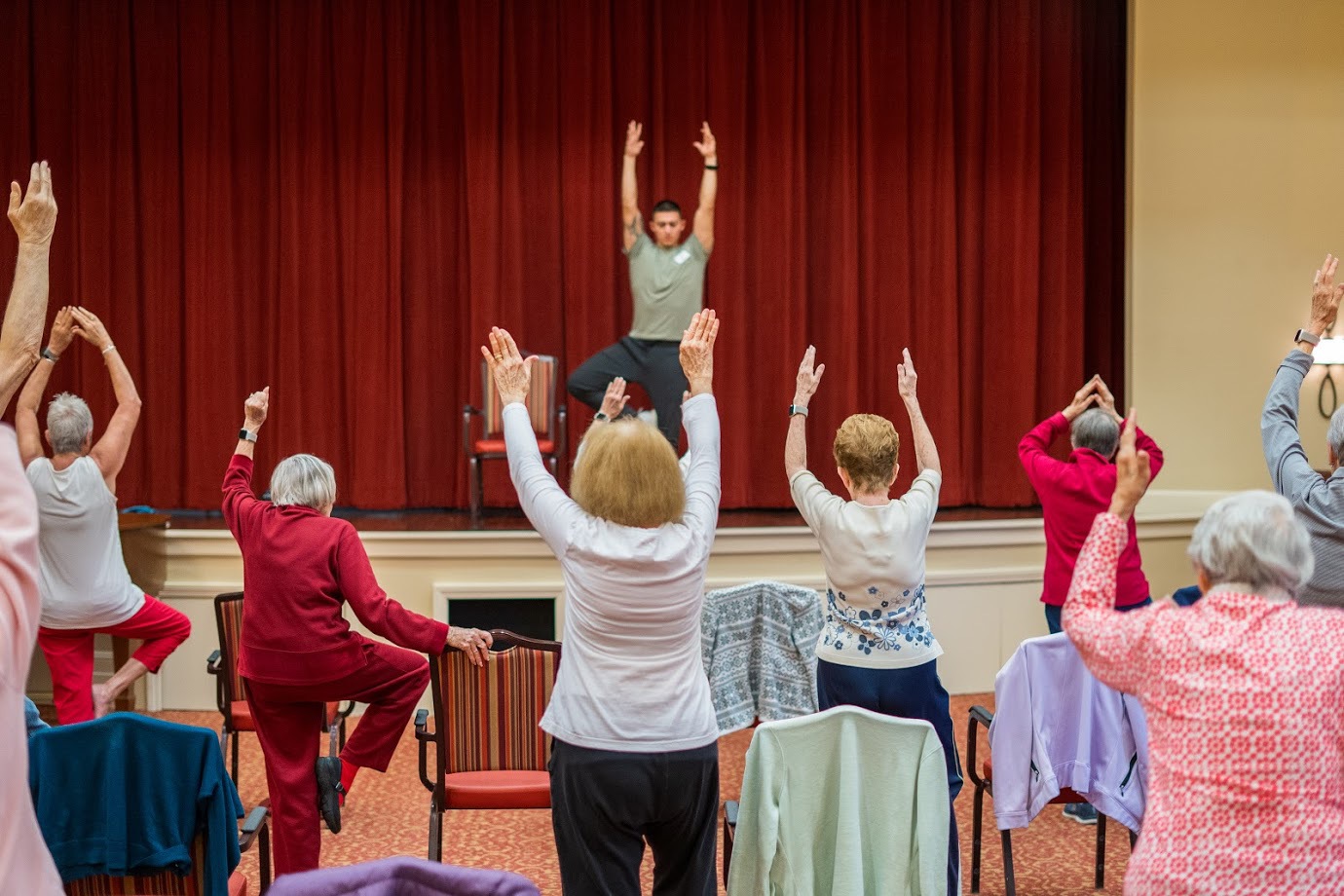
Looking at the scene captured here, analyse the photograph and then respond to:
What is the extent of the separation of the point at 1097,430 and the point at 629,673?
97.9 inches

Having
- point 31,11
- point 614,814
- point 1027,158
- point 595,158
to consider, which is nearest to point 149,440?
point 31,11

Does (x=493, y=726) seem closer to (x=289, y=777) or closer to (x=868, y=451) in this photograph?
(x=289, y=777)

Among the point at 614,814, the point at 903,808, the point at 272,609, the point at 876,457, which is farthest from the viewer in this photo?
the point at 272,609

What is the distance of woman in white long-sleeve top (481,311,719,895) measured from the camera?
234 cm

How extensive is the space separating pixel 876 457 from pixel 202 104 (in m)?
6.25

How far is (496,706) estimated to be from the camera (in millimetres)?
3592

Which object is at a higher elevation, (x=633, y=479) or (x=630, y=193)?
(x=630, y=193)

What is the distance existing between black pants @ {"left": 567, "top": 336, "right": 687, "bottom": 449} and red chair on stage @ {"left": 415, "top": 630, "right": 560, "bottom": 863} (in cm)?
300

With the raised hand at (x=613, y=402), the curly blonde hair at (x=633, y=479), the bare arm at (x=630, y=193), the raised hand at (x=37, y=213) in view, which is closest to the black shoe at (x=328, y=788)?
the raised hand at (x=613, y=402)

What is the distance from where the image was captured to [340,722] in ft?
14.8

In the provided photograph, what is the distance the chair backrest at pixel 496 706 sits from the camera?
3.56 m

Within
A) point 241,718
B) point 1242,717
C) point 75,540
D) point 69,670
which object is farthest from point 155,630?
point 1242,717

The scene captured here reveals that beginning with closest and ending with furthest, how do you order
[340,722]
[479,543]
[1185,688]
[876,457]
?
[1185,688]
[876,457]
[340,722]
[479,543]

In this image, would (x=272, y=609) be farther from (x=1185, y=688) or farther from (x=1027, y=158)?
(x=1027, y=158)
